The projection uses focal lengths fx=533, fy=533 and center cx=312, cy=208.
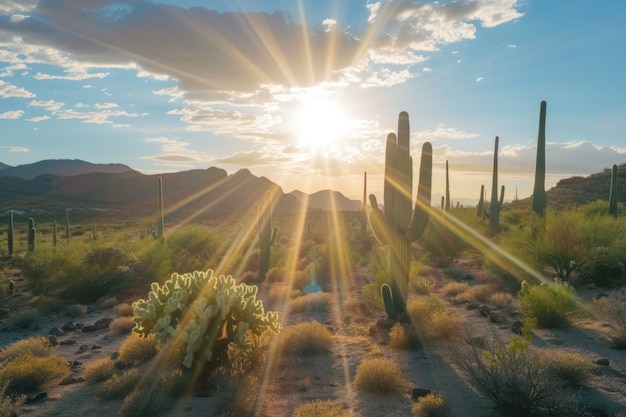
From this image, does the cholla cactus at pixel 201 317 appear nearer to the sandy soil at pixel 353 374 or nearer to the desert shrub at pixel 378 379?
the sandy soil at pixel 353 374

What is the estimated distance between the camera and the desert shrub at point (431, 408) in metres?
7.76

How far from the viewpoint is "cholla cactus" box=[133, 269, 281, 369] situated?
356 inches

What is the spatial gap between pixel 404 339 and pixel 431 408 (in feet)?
12.5

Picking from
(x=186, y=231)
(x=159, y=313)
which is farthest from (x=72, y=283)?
(x=159, y=313)

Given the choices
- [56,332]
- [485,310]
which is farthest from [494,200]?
[56,332]

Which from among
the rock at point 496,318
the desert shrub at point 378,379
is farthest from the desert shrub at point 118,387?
the rock at point 496,318

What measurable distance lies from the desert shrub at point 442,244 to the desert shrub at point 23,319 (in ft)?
55.2

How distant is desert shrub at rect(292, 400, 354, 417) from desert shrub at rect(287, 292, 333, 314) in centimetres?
834

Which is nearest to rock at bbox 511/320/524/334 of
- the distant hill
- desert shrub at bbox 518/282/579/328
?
desert shrub at bbox 518/282/579/328

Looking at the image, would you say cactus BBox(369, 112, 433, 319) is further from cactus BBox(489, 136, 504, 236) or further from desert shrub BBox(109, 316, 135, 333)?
cactus BBox(489, 136, 504, 236)

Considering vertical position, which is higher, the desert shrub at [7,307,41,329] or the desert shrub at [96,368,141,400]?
the desert shrub at [96,368,141,400]

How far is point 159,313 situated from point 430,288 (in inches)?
436

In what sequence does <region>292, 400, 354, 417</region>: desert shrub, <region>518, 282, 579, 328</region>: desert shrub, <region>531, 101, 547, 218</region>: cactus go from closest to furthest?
<region>292, 400, 354, 417</region>: desert shrub, <region>518, 282, 579, 328</region>: desert shrub, <region>531, 101, 547, 218</region>: cactus

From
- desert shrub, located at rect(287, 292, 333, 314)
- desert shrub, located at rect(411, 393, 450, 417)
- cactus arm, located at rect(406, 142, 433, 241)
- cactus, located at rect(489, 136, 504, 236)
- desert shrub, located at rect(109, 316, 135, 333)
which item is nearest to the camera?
desert shrub, located at rect(411, 393, 450, 417)
